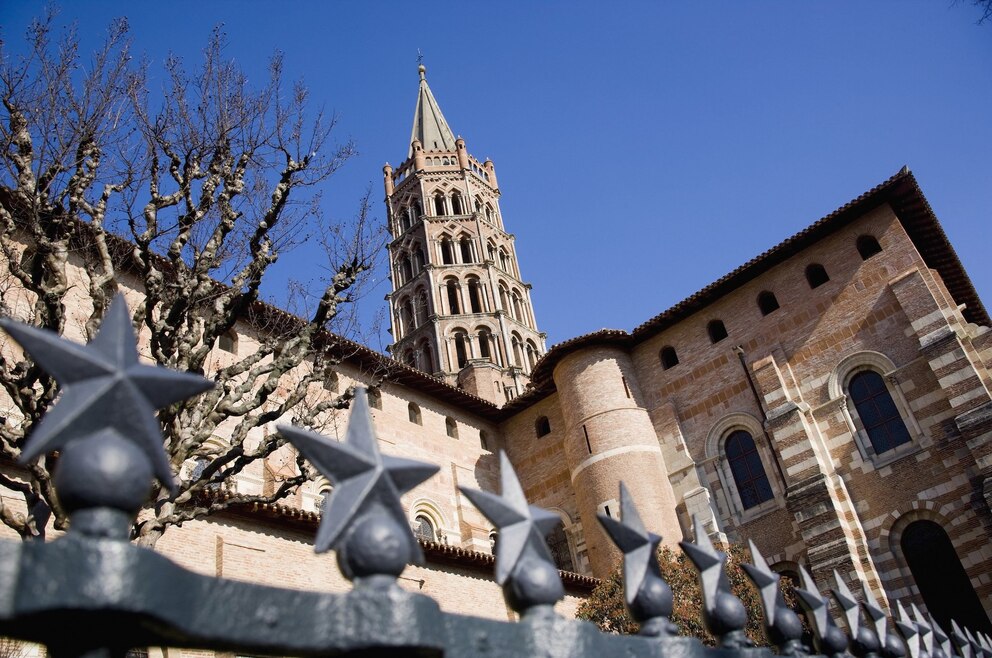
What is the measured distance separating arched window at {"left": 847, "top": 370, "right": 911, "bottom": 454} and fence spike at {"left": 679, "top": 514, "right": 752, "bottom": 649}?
18.5 metres

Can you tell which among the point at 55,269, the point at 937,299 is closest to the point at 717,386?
the point at 937,299

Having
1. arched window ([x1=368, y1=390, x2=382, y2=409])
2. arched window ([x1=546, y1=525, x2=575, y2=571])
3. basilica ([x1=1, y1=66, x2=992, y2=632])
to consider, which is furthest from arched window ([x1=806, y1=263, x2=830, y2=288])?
arched window ([x1=368, y1=390, x2=382, y2=409])

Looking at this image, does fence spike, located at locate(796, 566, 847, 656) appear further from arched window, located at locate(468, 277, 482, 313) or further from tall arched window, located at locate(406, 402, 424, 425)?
arched window, located at locate(468, 277, 482, 313)

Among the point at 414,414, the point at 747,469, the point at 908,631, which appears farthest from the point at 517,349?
the point at 908,631

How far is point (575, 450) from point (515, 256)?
2347 cm

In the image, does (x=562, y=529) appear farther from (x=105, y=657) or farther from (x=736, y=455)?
(x=105, y=657)

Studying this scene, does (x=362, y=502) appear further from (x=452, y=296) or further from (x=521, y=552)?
(x=452, y=296)

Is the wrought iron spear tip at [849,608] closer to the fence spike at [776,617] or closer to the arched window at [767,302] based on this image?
the fence spike at [776,617]

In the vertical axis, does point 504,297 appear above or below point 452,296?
below

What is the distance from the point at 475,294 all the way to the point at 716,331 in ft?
66.1

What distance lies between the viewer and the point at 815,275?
68.9 feet

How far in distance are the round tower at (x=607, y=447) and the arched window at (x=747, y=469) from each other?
76.6 inches

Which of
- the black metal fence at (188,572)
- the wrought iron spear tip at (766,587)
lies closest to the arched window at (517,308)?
the wrought iron spear tip at (766,587)

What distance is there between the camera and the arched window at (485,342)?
38.1 m
